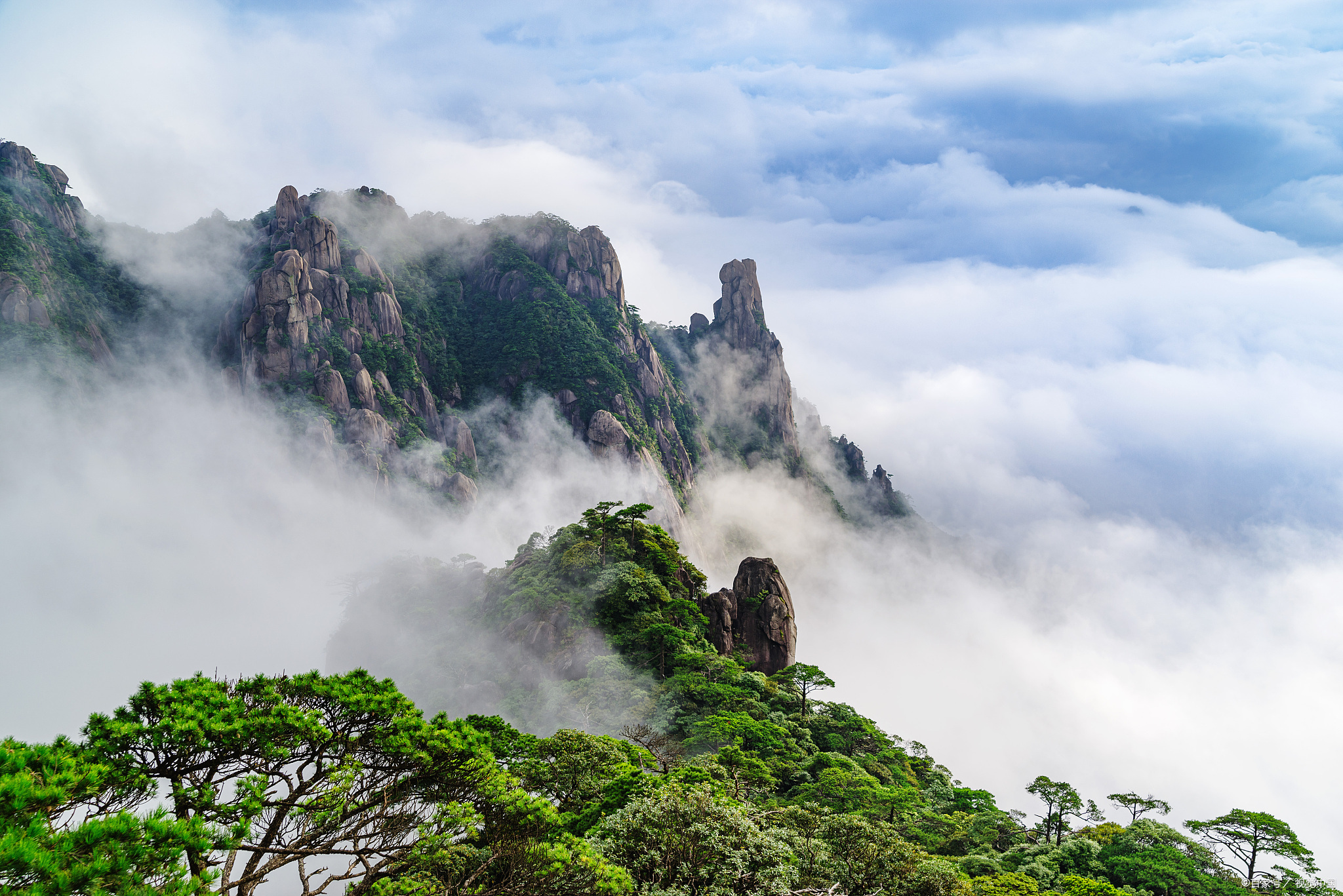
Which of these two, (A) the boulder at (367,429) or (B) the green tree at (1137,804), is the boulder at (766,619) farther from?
(A) the boulder at (367,429)

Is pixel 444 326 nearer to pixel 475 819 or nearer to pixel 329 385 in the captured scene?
pixel 329 385

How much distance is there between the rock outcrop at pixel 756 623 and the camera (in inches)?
2418

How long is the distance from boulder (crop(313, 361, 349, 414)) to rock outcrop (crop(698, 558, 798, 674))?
2802 inches

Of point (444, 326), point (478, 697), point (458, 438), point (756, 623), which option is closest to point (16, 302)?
point (444, 326)

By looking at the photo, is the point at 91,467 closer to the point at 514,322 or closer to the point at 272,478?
the point at 272,478

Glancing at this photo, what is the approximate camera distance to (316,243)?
4476 inches

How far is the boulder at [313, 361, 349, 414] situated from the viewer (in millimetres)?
103500

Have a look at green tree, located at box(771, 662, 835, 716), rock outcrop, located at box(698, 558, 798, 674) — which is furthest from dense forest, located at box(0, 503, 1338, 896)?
rock outcrop, located at box(698, 558, 798, 674)

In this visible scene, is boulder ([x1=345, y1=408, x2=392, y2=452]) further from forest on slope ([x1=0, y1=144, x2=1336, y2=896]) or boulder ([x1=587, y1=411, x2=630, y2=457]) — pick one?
boulder ([x1=587, y1=411, x2=630, y2=457])

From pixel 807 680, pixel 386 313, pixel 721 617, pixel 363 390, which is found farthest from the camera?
pixel 386 313

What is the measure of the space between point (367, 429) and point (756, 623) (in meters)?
70.3

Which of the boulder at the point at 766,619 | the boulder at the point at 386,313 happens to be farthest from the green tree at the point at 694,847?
the boulder at the point at 386,313

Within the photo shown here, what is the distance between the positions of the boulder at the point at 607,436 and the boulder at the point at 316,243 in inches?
2066

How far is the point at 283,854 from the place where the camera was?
13.5m
